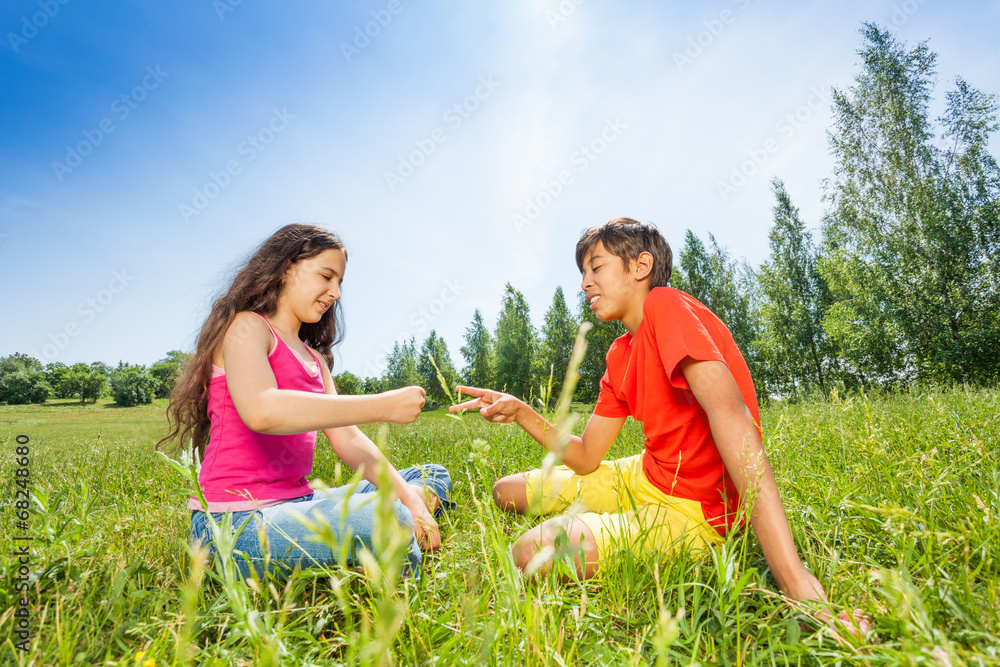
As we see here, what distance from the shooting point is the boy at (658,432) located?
179cm

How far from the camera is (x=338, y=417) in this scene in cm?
194

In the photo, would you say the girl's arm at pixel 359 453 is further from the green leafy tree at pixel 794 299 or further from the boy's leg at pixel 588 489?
the green leafy tree at pixel 794 299

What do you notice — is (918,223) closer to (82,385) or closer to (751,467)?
(751,467)

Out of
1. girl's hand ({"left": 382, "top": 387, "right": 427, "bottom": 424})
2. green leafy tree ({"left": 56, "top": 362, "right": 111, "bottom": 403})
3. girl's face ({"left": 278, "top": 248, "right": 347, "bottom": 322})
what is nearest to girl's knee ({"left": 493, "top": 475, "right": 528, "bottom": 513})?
girl's hand ({"left": 382, "top": 387, "right": 427, "bottom": 424})

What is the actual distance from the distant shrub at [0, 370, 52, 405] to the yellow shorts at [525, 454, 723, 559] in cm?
1665

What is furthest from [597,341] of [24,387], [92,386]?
[92,386]

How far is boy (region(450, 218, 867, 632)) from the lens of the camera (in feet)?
5.87

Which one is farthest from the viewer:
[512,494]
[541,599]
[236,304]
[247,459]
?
[512,494]

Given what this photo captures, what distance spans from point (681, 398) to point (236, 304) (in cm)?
259

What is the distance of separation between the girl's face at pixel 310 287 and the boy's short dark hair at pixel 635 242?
66.8 inches

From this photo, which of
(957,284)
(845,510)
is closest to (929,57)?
(957,284)

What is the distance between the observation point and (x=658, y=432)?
8.33 ft

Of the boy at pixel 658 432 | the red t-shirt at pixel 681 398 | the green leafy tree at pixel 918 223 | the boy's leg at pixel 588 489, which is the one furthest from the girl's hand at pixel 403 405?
the green leafy tree at pixel 918 223

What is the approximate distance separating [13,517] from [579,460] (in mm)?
3319
